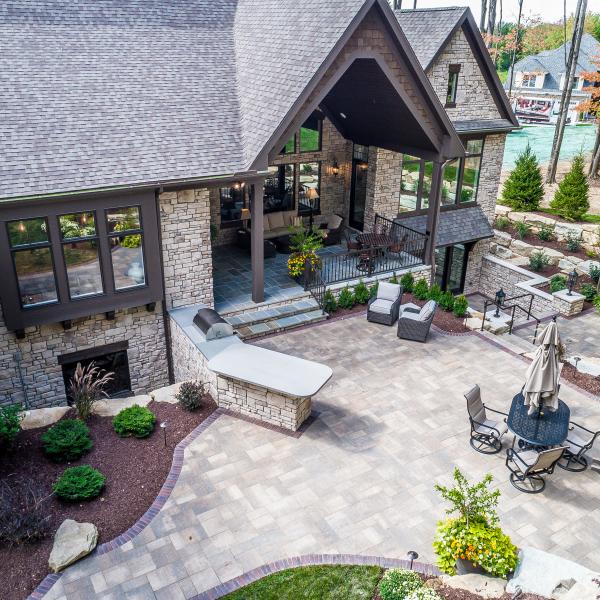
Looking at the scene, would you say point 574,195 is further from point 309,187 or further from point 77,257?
point 77,257

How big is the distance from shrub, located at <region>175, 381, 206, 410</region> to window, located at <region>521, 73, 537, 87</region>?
70320mm

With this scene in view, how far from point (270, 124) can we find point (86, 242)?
15.7ft

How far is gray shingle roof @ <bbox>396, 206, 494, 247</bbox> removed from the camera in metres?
19.3

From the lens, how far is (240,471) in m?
9.59

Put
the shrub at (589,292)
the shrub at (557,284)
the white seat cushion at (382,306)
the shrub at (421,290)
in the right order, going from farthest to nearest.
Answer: the shrub at (557,284) → the shrub at (589,292) → the shrub at (421,290) → the white seat cushion at (382,306)

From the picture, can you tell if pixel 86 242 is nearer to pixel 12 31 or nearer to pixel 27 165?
pixel 27 165

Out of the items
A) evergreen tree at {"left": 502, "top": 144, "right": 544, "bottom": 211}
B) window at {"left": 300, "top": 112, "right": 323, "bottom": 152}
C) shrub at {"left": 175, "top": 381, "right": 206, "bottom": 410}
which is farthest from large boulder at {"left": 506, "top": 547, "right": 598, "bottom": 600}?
evergreen tree at {"left": 502, "top": 144, "right": 544, "bottom": 211}

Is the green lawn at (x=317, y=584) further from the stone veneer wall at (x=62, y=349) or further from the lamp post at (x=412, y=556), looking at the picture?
the stone veneer wall at (x=62, y=349)

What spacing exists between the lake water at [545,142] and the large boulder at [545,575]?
35.2m

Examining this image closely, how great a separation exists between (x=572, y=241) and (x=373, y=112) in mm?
11014

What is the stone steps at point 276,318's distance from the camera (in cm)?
1388

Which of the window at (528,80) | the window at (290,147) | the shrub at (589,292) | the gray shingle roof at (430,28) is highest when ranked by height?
the gray shingle roof at (430,28)

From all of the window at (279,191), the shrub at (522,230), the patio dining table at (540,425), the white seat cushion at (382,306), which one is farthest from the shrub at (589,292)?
the window at (279,191)

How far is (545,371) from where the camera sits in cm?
898
